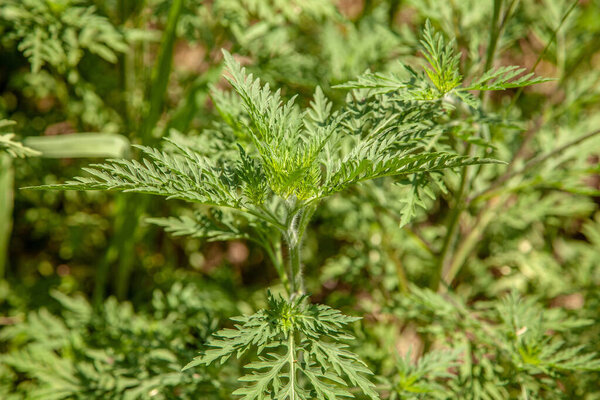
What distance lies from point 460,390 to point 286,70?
126 cm

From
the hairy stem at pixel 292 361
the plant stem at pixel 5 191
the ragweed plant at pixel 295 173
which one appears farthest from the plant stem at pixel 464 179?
the plant stem at pixel 5 191

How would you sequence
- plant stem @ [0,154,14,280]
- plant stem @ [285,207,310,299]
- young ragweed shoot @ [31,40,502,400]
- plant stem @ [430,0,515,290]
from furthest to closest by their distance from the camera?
plant stem @ [0,154,14,280] < plant stem @ [430,0,515,290] < plant stem @ [285,207,310,299] < young ragweed shoot @ [31,40,502,400]

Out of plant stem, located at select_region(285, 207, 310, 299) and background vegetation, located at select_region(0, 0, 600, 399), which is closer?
plant stem, located at select_region(285, 207, 310, 299)

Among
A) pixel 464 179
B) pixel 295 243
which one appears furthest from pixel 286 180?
pixel 464 179

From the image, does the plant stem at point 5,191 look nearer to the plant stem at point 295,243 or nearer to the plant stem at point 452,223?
the plant stem at point 295,243

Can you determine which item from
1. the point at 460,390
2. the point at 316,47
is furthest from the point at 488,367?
the point at 316,47

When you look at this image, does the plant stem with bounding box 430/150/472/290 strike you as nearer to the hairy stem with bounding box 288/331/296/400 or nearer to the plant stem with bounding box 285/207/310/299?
the plant stem with bounding box 285/207/310/299

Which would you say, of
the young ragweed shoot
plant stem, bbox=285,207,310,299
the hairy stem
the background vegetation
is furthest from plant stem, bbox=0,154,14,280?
the hairy stem

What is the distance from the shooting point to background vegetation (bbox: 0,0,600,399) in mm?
1332

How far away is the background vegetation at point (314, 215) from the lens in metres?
1.33

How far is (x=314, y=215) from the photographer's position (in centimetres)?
193

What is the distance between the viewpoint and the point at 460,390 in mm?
1432

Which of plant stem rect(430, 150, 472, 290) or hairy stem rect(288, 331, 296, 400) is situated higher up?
plant stem rect(430, 150, 472, 290)

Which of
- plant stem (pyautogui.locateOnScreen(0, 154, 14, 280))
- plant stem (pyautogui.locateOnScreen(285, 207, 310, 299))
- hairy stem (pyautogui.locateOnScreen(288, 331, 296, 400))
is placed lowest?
hairy stem (pyautogui.locateOnScreen(288, 331, 296, 400))
